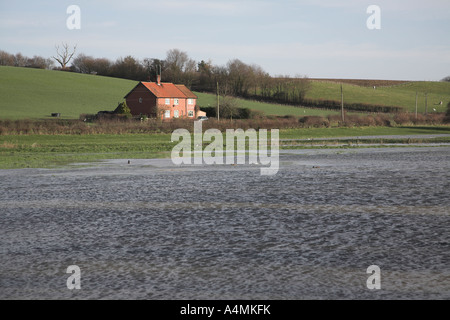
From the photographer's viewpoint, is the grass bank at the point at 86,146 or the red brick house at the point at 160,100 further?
the red brick house at the point at 160,100

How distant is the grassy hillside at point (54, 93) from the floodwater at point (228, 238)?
68.9 m

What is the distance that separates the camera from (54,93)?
10706 cm

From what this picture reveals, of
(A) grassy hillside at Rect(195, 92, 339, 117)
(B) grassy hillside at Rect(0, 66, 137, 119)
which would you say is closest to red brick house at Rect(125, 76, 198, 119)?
(B) grassy hillside at Rect(0, 66, 137, 119)

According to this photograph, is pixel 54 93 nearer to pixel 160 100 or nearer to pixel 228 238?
pixel 160 100

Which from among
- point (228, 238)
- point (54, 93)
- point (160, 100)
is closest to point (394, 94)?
point (160, 100)

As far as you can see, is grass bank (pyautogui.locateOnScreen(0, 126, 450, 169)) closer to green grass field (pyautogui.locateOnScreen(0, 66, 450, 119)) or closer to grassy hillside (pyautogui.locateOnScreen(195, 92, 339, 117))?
green grass field (pyautogui.locateOnScreen(0, 66, 450, 119))

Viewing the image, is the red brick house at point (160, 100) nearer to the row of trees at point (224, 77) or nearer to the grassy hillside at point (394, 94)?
the row of trees at point (224, 77)

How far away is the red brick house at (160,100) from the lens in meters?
93.2

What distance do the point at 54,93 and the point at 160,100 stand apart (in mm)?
25083

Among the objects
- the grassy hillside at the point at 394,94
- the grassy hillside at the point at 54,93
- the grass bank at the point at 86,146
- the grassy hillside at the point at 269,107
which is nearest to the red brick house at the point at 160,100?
the grassy hillside at the point at 54,93

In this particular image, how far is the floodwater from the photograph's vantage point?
750cm

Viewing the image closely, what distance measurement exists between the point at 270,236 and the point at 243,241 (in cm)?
64

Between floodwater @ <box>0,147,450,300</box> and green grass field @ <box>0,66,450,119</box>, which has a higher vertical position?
green grass field @ <box>0,66,450,119</box>

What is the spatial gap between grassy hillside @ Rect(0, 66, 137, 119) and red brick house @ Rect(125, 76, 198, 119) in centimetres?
600
